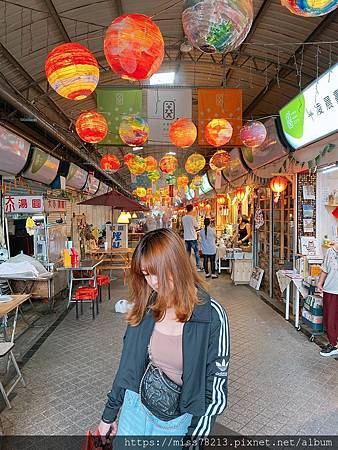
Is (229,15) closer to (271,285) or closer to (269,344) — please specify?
(269,344)

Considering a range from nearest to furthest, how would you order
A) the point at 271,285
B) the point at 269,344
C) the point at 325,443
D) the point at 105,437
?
→ the point at 105,437 → the point at 325,443 → the point at 269,344 → the point at 271,285

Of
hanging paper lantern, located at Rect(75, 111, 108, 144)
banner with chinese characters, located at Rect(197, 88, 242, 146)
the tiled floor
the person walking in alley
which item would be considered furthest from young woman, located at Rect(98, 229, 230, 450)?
banner with chinese characters, located at Rect(197, 88, 242, 146)

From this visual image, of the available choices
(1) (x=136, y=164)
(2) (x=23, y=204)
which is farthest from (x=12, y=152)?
(1) (x=136, y=164)

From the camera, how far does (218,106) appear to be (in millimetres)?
7770

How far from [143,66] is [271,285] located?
6.67m

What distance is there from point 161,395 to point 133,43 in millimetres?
2749

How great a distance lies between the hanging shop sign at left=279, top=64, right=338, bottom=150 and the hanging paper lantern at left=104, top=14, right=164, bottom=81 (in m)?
2.36

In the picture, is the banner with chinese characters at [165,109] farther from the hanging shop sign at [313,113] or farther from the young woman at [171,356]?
the young woman at [171,356]

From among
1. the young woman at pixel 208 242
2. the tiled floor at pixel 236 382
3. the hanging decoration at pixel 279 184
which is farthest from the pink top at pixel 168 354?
the young woman at pixel 208 242

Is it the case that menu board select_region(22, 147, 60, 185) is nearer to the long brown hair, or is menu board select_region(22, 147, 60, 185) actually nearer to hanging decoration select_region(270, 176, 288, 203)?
hanging decoration select_region(270, 176, 288, 203)

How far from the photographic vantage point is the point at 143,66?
3.21 m

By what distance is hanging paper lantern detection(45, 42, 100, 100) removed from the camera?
347cm

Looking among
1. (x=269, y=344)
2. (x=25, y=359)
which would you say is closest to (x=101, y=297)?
(x=25, y=359)

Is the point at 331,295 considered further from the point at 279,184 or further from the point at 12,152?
the point at 12,152
